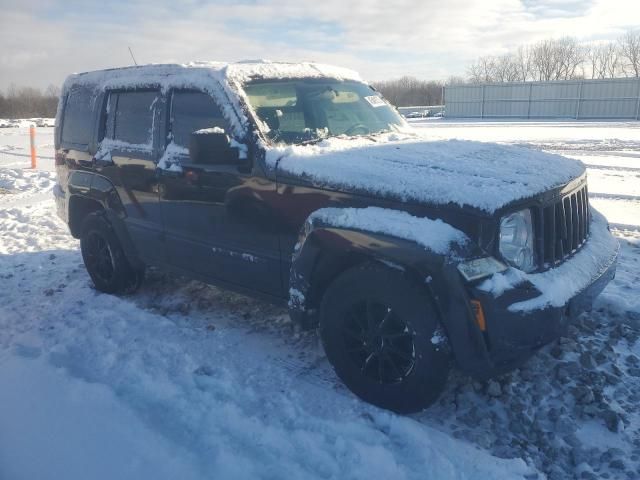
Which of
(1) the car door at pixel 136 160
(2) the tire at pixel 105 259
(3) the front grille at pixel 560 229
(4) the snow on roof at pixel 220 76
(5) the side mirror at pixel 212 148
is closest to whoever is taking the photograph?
(3) the front grille at pixel 560 229

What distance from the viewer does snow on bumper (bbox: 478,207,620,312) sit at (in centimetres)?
262

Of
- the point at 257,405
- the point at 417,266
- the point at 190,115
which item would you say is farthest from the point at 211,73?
the point at 257,405

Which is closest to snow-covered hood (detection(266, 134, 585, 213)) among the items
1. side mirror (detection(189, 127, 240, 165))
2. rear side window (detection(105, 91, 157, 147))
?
side mirror (detection(189, 127, 240, 165))

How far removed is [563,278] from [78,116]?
4.38 metres

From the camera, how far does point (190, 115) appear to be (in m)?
3.98

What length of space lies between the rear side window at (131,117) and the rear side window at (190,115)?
0.29 metres

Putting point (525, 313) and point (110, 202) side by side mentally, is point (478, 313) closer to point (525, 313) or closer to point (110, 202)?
point (525, 313)

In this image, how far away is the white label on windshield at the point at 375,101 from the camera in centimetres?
A: 455

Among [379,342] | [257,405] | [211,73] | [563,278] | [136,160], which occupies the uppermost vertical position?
[211,73]

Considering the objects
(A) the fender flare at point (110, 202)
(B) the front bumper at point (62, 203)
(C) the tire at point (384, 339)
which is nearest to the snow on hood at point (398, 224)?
(C) the tire at point (384, 339)

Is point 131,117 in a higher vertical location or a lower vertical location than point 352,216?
higher

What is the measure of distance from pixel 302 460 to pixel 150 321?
2151 mm

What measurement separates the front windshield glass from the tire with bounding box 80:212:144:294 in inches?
79.7

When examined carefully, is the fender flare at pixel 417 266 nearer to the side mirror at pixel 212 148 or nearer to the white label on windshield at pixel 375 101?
the side mirror at pixel 212 148
